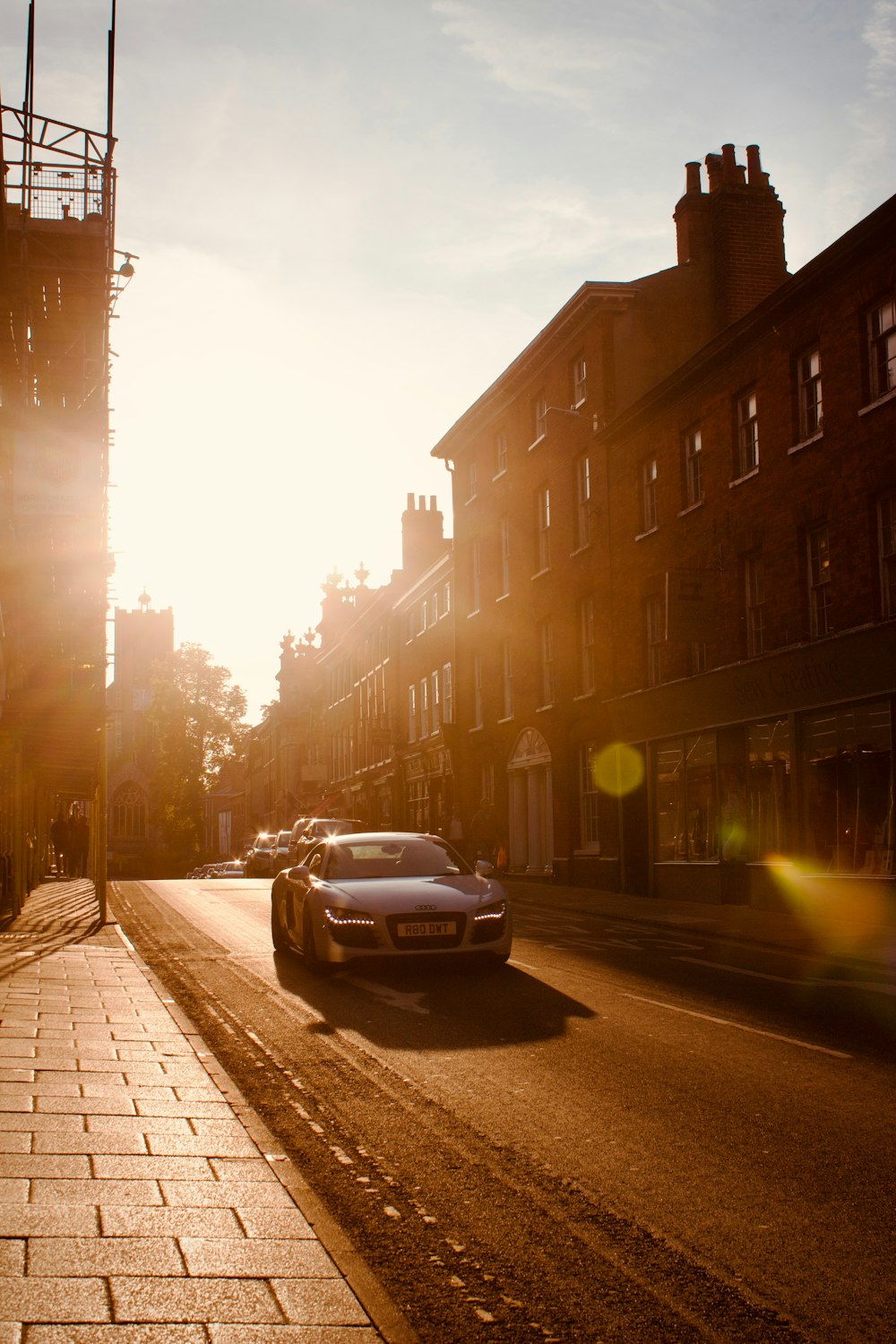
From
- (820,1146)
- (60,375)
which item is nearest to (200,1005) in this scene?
(820,1146)

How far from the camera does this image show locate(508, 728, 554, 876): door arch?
35156 millimetres

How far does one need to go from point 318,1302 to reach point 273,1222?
0.81 m

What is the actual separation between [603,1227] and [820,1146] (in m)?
1.57

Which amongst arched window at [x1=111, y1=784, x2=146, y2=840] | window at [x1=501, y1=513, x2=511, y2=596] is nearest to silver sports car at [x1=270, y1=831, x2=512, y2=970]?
window at [x1=501, y1=513, x2=511, y2=596]

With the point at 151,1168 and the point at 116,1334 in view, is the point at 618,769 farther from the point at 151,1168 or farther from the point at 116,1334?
the point at 116,1334

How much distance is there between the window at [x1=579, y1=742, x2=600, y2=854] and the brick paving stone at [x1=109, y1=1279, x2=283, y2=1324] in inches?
1093

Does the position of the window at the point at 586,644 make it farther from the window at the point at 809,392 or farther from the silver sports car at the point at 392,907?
the silver sports car at the point at 392,907

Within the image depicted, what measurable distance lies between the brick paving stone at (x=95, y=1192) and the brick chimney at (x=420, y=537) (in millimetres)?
52433

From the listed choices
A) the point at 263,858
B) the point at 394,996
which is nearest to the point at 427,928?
the point at 394,996

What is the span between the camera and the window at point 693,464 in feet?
86.3

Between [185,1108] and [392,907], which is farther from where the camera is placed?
[392,907]

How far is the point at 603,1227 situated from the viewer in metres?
4.87

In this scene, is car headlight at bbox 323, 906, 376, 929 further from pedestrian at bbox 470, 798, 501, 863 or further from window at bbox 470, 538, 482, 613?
window at bbox 470, 538, 482, 613

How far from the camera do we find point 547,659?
1383 inches
